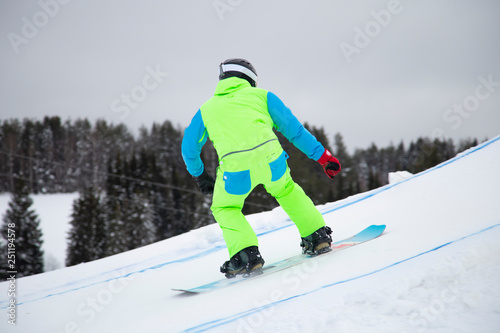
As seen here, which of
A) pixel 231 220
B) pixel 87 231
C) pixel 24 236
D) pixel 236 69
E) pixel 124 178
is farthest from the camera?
pixel 124 178

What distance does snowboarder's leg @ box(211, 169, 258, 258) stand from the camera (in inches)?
104

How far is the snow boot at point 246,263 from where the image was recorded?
265 cm

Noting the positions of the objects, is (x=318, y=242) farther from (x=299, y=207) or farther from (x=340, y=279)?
(x=340, y=279)

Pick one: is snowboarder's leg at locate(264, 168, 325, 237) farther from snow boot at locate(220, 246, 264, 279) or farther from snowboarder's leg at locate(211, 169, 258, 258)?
snow boot at locate(220, 246, 264, 279)

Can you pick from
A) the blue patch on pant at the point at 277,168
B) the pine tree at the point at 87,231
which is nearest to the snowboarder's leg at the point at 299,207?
the blue patch on pant at the point at 277,168

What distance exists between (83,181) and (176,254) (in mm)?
52524

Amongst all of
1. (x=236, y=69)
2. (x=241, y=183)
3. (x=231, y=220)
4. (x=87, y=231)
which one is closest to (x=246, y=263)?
(x=231, y=220)

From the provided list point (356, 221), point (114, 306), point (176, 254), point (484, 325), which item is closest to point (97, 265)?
point (176, 254)

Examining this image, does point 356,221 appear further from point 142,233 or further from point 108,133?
point 108,133

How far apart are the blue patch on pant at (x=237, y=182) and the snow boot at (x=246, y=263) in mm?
421

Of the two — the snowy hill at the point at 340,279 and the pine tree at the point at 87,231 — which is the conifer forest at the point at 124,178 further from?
the snowy hill at the point at 340,279

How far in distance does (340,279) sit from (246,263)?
2.55 ft

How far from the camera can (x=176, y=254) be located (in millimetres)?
3963

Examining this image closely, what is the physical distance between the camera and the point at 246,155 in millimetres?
2582
